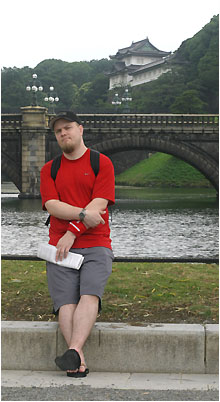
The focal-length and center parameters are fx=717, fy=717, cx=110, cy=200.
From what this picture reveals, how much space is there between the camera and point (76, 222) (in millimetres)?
4715

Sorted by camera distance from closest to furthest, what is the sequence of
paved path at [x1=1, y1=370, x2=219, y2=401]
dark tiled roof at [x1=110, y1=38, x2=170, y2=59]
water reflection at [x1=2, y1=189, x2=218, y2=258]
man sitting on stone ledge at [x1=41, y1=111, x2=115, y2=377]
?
paved path at [x1=1, y1=370, x2=219, y2=401], man sitting on stone ledge at [x1=41, y1=111, x2=115, y2=377], water reflection at [x1=2, y1=189, x2=218, y2=258], dark tiled roof at [x1=110, y1=38, x2=170, y2=59]

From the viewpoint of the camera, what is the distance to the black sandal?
170 inches

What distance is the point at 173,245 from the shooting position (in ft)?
A: 61.3

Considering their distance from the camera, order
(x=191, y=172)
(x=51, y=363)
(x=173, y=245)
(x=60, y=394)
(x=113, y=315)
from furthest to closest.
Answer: (x=191, y=172), (x=173, y=245), (x=113, y=315), (x=51, y=363), (x=60, y=394)

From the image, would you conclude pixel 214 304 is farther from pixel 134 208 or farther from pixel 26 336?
pixel 134 208

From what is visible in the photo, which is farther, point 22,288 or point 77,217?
point 22,288

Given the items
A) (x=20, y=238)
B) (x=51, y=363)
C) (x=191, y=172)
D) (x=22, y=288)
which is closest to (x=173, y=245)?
(x=20, y=238)

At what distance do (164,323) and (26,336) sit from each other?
0.95 metres

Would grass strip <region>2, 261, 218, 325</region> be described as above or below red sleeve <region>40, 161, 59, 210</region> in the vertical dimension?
below

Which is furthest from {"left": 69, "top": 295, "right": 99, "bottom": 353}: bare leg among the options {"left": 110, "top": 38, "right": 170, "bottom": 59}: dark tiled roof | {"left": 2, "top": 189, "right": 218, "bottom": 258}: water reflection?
{"left": 110, "top": 38, "right": 170, "bottom": 59}: dark tiled roof

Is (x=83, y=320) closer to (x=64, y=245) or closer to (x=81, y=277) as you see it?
(x=81, y=277)

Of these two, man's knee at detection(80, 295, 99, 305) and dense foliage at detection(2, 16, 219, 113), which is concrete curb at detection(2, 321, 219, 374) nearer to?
man's knee at detection(80, 295, 99, 305)

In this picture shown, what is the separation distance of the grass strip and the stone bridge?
34474 mm

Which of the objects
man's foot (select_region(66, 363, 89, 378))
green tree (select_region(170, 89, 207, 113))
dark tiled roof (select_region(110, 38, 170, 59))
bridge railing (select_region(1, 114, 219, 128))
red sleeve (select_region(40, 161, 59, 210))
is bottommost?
man's foot (select_region(66, 363, 89, 378))
